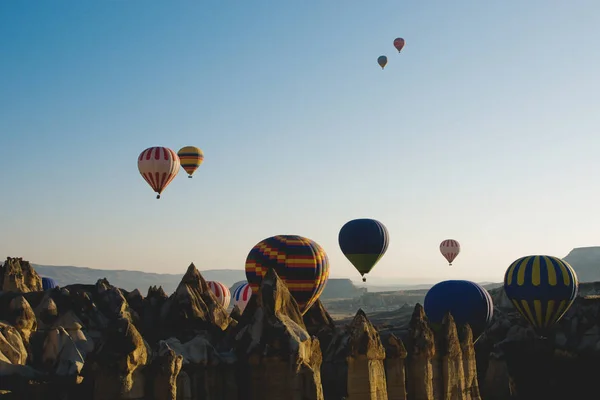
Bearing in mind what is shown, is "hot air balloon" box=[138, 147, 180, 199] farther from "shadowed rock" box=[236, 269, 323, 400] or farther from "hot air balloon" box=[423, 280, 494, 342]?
"shadowed rock" box=[236, 269, 323, 400]

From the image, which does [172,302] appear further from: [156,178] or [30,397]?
[156,178]

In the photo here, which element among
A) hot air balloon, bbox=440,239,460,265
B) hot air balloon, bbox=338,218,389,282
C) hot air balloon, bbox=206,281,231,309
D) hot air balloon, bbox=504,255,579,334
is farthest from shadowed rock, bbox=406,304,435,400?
hot air balloon, bbox=440,239,460,265

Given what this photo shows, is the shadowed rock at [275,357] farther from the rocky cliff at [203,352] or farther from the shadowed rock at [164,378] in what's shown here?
the shadowed rock at [164,378]

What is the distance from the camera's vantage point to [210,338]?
86.2 ft

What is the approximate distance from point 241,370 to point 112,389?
5.98 m

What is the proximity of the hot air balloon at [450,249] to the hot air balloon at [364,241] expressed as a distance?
42.4m

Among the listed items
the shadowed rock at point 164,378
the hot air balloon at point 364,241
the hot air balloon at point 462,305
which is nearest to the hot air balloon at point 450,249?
the hot air balloon at point 364,241

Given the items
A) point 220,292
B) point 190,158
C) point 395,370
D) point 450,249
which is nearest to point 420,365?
point 395,370

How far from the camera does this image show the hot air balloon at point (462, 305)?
38.9 metres

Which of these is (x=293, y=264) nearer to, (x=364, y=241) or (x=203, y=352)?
(x=364, y=241)

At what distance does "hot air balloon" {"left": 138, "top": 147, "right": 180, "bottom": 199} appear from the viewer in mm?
55438

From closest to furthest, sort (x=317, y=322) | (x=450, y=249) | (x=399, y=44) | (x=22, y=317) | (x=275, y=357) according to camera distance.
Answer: (x=275, y=357) < (x=22, y=317) < (x=317, y=322) < (x=399, y=44) < (x=450, y=249)

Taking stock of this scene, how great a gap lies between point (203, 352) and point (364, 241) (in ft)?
89.3

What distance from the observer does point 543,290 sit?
45375mm
